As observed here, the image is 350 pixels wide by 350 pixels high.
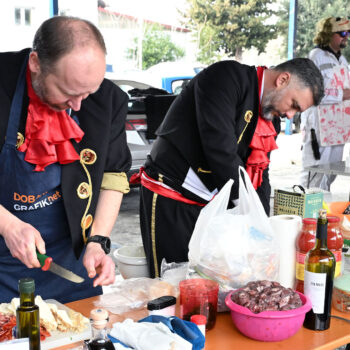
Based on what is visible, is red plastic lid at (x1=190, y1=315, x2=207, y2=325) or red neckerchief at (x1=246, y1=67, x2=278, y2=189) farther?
red neckerchief at (x1=246, y1=67, x2=278, y2=189)

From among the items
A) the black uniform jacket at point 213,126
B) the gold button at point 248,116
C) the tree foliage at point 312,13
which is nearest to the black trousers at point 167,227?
the black uniform jacket at point 213,126

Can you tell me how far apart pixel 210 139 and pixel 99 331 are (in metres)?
Result: 1.24

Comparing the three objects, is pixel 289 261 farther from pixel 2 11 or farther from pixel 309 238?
pixel 2 11

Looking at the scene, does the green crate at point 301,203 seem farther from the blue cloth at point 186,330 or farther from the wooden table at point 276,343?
the blue cloth at point 186,330

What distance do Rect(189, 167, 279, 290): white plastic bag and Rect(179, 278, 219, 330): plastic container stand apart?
12cm

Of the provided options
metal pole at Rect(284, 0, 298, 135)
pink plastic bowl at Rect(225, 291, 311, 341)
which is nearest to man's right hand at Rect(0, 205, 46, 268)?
pink plastic bowl at Rect(225, 291, 311, 341)

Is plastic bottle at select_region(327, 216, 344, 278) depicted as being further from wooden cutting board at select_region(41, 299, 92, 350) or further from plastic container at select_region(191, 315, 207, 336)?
wooden cutting board at select_region(41, 299, 92, 350)

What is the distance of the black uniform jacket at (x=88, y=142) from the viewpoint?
5.59ft

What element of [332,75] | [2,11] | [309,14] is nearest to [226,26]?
[309,14]

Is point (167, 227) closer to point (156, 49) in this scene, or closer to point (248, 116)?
point (248, 116)

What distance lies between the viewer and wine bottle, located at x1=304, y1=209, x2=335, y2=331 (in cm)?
146

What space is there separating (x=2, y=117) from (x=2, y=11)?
1394 cm

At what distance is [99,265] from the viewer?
5.29 ft

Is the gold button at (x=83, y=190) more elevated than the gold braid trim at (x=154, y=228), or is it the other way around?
the gold button at (x=83, y=190)
